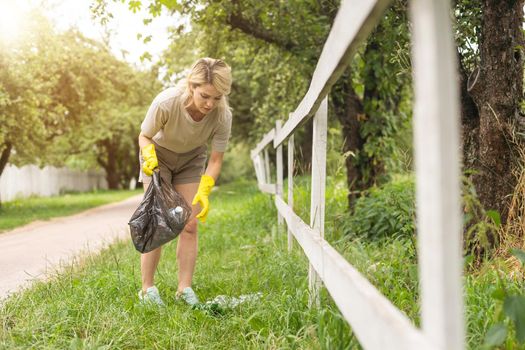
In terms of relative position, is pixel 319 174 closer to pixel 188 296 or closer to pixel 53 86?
pixel 188 296

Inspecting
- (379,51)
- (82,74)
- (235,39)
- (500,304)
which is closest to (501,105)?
(500,304)

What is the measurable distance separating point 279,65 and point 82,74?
329 inches

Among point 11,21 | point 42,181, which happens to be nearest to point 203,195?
point 11,21

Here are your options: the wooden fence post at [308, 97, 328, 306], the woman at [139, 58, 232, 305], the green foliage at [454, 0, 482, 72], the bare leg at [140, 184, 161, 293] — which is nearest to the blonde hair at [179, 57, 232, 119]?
the woman at [139, 58, 232, 305]

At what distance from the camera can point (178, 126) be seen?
3967 mm

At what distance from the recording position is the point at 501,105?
354 cm

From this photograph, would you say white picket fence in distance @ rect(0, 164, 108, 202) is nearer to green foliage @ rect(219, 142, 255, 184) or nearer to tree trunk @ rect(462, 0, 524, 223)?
green foliage @ rect(219, 142, 255, 184)

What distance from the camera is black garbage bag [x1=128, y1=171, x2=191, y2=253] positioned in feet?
12.6

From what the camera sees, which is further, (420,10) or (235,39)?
(235,39)

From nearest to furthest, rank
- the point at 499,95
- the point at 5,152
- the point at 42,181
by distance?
1. the point at 499,95
2. the point at 5,152
3. the point at 42,181

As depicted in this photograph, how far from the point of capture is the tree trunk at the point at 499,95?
3514 mm

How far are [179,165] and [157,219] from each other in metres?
0.50

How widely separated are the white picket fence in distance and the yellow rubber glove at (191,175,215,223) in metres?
16.1

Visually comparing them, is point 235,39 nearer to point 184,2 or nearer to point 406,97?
point 184,2
